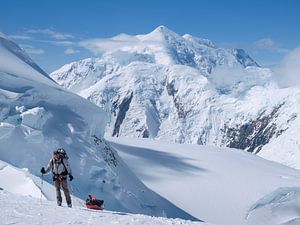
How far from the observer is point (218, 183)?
2687 inches

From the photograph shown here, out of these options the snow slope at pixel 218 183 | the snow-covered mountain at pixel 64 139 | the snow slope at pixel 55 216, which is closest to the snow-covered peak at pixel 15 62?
the snow-covered mountain at pixel 64 139

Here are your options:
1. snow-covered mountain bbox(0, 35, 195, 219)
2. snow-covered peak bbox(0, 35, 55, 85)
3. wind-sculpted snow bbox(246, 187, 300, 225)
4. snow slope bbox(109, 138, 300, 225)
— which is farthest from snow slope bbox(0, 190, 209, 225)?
snow-covered peak bbox(0, 35, 55, 85)

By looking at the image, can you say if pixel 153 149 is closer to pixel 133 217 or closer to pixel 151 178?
pixel 151 178

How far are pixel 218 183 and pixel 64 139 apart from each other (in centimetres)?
2790

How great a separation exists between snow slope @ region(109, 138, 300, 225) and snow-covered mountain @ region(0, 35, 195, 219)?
17.5 ft

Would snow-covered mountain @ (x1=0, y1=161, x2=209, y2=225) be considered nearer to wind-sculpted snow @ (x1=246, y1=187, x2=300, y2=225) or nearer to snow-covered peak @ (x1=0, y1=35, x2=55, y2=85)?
wind-sculpted snow @ (x1=246, y1=187, x2=300, y2=225)

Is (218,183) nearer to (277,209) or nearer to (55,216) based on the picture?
(277,209)

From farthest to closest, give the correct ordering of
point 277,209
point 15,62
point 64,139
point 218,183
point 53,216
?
point 218,183
point 15,62
point 277,209
point 64,139
point 53,216

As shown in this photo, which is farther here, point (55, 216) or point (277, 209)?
point (277, 209)

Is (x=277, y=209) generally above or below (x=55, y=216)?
above

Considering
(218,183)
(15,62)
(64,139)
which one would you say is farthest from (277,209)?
(15,62)

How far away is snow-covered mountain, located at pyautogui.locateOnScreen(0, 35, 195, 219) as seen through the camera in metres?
41.8

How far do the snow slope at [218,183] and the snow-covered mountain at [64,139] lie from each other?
5.34 metres

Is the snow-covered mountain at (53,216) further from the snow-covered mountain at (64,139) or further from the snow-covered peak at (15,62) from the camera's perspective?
the snow-covered peak at (15,62)
